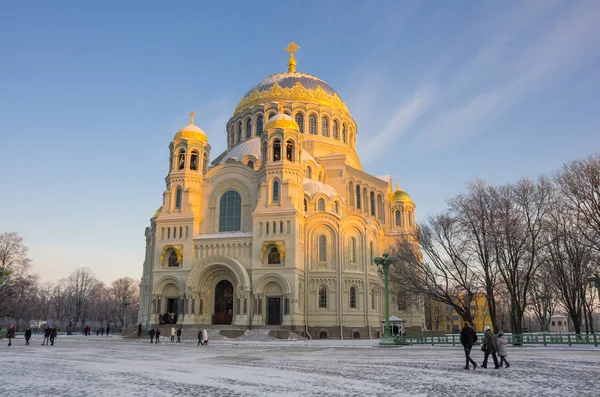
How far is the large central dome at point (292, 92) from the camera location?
57875 millimetres

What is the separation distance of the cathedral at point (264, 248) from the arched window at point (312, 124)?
7.25 m

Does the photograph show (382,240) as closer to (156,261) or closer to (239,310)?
(239,310)

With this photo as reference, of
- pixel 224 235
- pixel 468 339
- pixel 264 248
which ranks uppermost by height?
pixel 224 235

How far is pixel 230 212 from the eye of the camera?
45.6m

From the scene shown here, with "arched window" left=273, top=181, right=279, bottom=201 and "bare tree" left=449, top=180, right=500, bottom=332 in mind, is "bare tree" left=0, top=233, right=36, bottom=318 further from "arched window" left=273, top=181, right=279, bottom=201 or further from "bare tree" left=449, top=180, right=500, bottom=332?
"bare tree" left=449, top=180, right=500, bottom=332

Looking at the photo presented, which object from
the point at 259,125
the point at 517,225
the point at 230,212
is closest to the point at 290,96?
the point at 259,125

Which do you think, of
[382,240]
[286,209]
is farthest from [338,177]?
[286,209]

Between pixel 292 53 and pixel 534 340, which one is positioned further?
pixel 292 53

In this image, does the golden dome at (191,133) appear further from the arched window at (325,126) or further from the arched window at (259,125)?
the arched window at (325,126)

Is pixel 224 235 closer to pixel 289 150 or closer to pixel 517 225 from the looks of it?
pixel 289 150

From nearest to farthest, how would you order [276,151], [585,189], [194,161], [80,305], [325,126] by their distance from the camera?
1. [585,189]
2. [276,151]
3. [194,161]
4. [325,126]
5. [80,305]

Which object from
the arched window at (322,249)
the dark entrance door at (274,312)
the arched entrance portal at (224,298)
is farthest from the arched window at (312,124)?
the dark entrance door at (274,312)

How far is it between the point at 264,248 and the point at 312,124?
2053 cm

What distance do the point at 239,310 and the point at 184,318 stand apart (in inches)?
188
